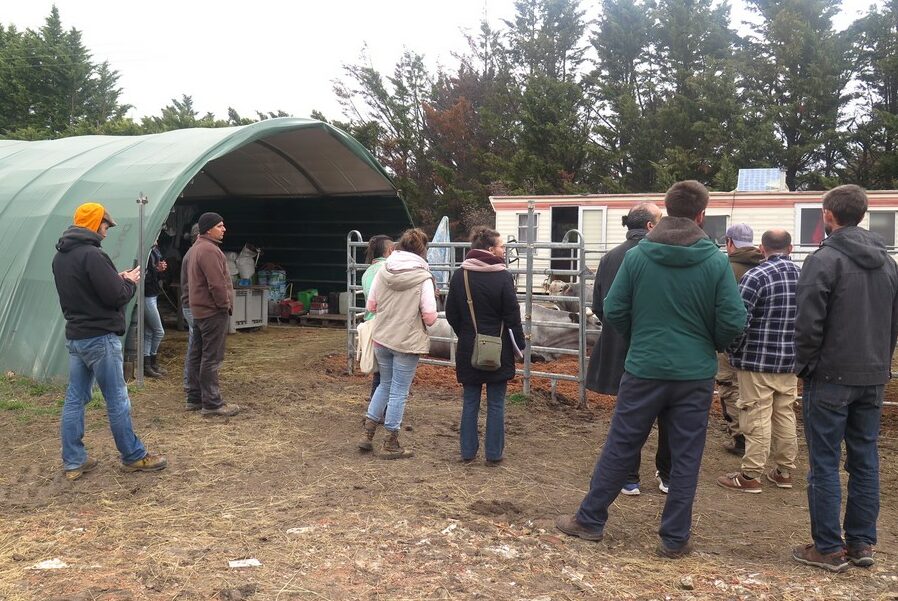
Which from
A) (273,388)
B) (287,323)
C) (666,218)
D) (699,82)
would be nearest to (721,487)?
(666,218)

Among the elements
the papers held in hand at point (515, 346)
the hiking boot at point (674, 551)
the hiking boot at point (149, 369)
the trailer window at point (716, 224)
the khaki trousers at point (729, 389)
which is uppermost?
the trailer window at point (716, 224)

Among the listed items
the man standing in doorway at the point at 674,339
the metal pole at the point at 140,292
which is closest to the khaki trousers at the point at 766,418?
the man standing in doorway at the point at 674,339

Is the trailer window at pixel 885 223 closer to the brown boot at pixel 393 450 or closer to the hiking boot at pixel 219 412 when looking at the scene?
the brown boot at pixel 393 450

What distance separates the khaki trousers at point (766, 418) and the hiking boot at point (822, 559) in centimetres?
118

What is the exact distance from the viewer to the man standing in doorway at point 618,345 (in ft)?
15.4

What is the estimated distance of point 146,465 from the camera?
5090 millimetres

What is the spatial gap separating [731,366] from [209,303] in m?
4.13

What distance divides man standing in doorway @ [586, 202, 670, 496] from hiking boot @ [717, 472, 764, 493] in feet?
1.55

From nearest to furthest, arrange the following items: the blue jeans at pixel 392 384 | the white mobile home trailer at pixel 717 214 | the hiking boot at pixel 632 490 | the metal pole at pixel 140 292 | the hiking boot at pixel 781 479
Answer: the hiking boot at pixel 632 490, the hiking boot at pixel 781 479, the blue jeans at pixel 392 384, the metal pole at pixel 140 292, the white mobile home trailer at pixel 717 214

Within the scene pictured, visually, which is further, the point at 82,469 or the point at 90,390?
the point at 82,469

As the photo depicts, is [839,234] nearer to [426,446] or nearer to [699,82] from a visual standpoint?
[426,446]

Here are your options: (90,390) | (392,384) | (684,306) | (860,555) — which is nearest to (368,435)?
(392,384)

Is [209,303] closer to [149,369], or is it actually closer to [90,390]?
[90,390]

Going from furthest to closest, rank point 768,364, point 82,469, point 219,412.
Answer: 1. point 219,412
2. point 82,469
3. point 768,364
